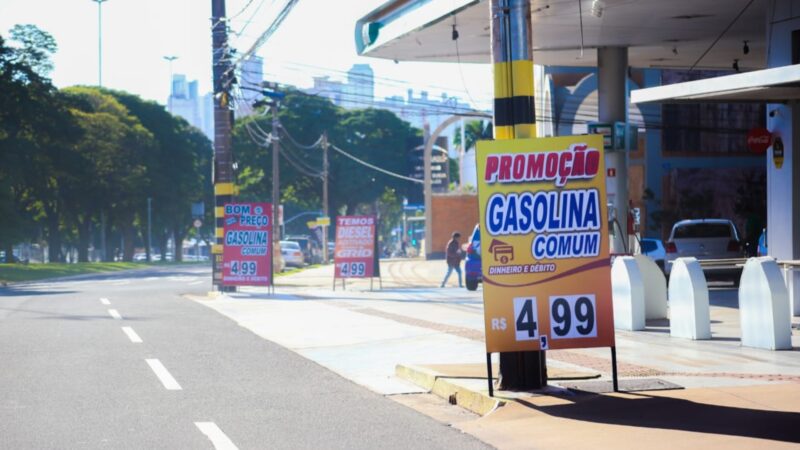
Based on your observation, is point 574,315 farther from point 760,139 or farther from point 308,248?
point 308,248

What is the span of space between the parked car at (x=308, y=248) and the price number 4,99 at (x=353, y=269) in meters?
38.9

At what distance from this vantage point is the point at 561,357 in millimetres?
13266

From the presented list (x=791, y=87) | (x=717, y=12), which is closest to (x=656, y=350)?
(x=791, y=87)

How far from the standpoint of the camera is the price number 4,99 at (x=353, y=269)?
30.7m

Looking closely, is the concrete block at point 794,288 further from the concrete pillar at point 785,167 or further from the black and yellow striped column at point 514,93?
the black and yellow striped column at point 514,93

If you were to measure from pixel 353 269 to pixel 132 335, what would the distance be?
1425 centimetres

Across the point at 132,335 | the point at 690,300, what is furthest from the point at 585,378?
the point at 132,335

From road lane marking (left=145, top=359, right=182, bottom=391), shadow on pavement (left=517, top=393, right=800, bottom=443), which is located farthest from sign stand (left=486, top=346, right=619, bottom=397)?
road lane marking (left=145, top=359, right=182, bottom=391)

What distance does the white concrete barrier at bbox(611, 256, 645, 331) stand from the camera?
16.6 metres

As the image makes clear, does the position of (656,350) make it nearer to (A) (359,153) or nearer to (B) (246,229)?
(B) (246,229)

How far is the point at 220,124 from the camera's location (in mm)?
30359

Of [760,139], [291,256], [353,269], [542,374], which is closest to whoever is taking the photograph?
[542,374]

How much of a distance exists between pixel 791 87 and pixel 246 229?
15.7 meters

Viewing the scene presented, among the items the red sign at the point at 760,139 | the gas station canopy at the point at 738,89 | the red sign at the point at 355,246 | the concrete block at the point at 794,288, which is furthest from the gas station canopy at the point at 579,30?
the concrete block at the point at 794,288
